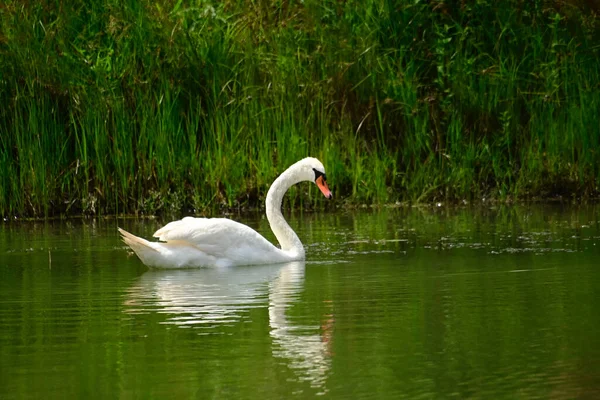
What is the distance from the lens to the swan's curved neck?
11.3 meters

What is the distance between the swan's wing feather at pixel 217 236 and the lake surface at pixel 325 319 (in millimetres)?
225

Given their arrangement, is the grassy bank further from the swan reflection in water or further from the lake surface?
the swan reflection in water

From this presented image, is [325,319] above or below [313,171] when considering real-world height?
below

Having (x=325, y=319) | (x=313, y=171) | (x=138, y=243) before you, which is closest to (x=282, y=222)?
(x=313, y=171)

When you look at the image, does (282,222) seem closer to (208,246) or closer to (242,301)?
(208,246)

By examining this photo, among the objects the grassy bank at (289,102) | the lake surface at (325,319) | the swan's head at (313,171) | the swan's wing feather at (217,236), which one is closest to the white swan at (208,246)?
the swan's wing feather at (217,236)

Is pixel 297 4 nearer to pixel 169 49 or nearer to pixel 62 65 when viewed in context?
pixel 169 49

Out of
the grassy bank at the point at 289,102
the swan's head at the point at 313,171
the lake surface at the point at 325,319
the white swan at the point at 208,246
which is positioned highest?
the grassy bank at the point at 289,102

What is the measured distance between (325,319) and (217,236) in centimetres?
317

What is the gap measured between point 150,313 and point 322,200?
7.10 metres

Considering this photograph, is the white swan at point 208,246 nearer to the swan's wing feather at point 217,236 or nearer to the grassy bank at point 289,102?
the swan's wing feather at point 217,236

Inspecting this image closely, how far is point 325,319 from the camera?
8.01 meters

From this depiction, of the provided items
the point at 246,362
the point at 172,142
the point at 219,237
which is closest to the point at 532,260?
the point at 219,237

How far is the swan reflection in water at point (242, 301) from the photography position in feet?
22.8
